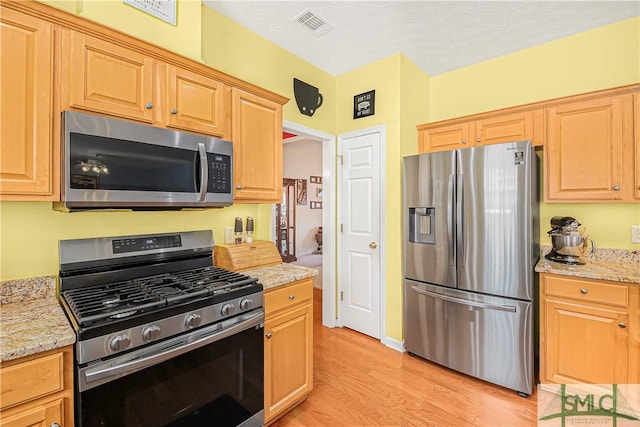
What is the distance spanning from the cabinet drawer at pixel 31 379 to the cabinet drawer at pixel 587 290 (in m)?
2.74

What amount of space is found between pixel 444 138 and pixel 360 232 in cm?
125

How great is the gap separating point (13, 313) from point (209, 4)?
219cm

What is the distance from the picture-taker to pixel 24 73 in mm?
1257

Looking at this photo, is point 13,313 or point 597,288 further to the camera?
point 597,288

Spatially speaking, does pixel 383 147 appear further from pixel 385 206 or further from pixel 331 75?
pixel 331 75

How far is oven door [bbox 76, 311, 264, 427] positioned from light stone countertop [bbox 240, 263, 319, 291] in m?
0.20

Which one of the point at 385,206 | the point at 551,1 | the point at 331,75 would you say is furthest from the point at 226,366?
the point at 551,1

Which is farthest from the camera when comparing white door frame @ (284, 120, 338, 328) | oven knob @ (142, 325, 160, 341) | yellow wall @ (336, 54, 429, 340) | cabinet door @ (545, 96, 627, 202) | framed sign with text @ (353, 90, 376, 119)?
white door frame @ (284, 120, 338, 328)

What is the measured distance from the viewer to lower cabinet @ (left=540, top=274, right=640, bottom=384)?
189cm

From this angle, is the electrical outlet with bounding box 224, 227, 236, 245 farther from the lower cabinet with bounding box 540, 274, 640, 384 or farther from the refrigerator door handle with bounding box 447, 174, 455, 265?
the lower cabinet with bounding box 540, 274, 640, 384

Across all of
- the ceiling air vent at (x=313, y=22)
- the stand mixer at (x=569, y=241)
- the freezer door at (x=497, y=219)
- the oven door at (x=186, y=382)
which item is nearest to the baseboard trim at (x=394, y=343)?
the freezer door at (x=497, y=219)

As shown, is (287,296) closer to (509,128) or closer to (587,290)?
(587,290)

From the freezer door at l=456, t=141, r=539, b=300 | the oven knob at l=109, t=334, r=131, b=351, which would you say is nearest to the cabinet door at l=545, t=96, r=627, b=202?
the freezer door at l=456, t=141, r=539, b=300

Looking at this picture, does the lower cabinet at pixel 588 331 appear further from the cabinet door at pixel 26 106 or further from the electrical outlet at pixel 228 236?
the cabinet door at pixel 26 106
